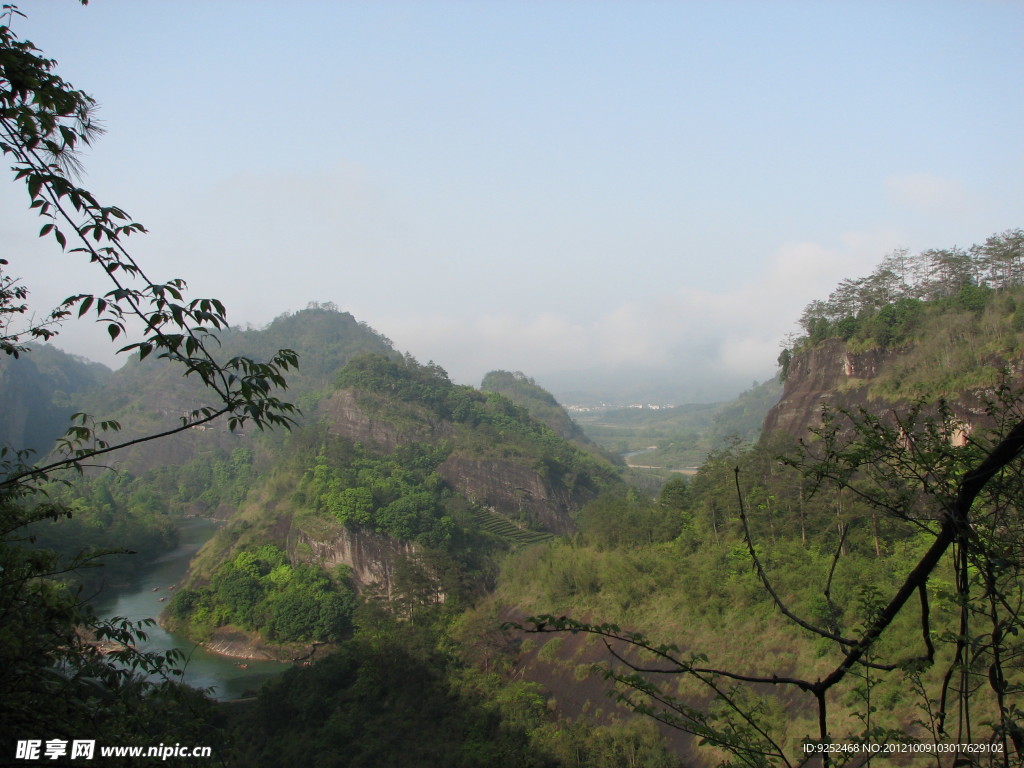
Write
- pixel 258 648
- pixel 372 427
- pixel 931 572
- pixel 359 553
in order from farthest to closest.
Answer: pixel 372 427 → pixel 359 553 → pixel 258 648 → pixel 931 572

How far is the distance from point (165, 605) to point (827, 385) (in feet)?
102

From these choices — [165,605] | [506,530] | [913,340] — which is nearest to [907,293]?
[913,340]

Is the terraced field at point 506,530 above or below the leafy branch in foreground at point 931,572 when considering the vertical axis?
below

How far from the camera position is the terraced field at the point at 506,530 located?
34562 mm

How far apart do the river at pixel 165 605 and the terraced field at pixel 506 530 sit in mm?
13146

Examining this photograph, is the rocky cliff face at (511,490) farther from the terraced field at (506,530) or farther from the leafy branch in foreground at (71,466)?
the leafy branch in foreground at (71,466)

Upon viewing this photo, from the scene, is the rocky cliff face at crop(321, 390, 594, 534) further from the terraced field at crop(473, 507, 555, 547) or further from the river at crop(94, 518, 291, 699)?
the river at crop(94, 518, 291, 699)

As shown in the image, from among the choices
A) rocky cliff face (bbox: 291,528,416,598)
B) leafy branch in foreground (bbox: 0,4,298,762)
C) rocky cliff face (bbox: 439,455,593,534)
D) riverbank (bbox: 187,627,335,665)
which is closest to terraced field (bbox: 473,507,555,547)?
rocky cliff face (bbox: 439,455,593,534)

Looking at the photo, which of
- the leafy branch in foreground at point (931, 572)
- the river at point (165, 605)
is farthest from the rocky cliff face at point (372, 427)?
the leafy branch in foreground at point (931, 572)

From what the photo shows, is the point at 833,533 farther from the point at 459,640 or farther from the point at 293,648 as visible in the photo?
the point at 293,648

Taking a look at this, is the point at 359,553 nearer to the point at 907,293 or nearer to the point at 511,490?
the point at 511,490

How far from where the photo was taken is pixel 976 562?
180 cm

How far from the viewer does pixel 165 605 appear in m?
30.5

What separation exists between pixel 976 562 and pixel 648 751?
11665 millimetres
